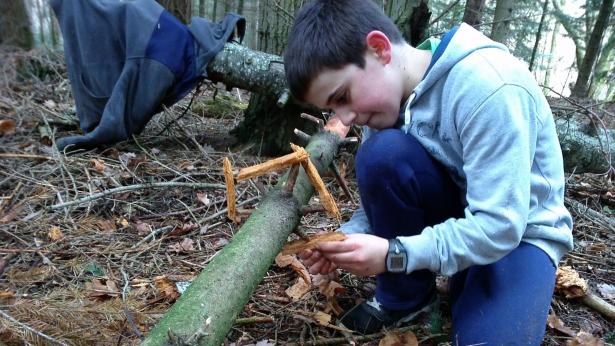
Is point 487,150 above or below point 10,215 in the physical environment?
above

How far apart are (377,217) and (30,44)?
6491mm

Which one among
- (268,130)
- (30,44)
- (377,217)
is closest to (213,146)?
(268,130)

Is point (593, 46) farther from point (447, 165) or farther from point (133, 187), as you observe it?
point (133, 187)

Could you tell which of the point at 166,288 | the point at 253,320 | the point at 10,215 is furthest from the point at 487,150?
the point at 10,215

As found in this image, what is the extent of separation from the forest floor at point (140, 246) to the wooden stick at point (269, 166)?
263mm

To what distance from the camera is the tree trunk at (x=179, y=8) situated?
4470mm

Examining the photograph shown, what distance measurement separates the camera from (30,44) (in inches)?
244

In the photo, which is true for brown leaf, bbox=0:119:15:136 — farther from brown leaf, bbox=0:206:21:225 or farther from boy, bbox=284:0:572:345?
boy, bbox=284:0:572:345

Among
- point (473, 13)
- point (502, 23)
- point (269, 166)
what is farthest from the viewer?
point (502, 23)

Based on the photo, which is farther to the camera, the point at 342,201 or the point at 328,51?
the point at 342,201

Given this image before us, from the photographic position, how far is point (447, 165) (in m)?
1.57

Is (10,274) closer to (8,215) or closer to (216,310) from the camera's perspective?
(8,215)

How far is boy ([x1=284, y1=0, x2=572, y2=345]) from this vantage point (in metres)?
1.30

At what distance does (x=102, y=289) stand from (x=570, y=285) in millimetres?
1951
